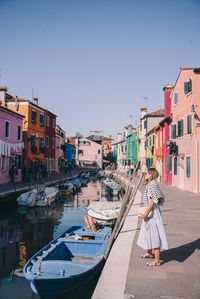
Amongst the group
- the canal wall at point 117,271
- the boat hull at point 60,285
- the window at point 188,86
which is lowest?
the boat hull at point 60,285

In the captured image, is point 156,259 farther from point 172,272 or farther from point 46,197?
point 46,197

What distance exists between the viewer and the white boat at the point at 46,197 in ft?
77.5

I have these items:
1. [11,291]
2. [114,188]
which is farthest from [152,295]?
[114,188]

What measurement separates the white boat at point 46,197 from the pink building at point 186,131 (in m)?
9.98

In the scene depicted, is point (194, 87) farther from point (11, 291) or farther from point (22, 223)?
point (11, 291)

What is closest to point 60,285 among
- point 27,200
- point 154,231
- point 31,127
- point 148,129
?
point 154,231

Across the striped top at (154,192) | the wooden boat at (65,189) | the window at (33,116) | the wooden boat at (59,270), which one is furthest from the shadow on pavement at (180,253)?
the window at (33,116)

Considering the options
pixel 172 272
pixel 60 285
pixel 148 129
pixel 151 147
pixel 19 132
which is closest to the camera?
pixel 172 272

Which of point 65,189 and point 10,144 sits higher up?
point 10,144

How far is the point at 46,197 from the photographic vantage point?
24484 mm

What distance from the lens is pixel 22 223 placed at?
1839 cm

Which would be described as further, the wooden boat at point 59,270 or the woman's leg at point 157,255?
the wooden boat at point 59,270

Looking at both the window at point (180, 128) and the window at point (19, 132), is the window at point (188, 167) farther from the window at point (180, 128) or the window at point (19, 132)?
the window at point (19, 132)

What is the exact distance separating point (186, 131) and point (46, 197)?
1127cm
